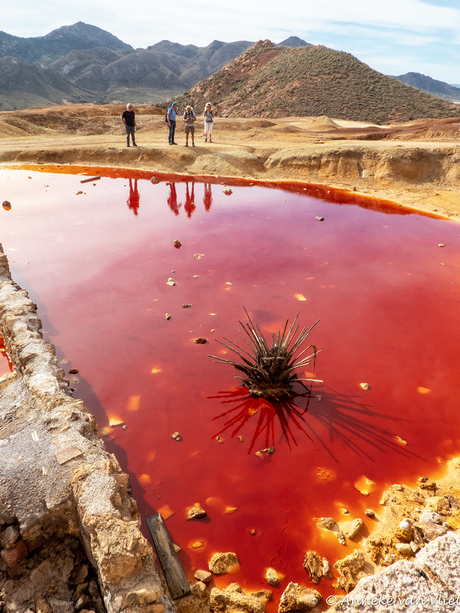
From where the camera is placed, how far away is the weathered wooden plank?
2494 millimetres

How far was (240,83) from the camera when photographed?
48906 millimetres

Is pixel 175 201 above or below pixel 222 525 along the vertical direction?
above

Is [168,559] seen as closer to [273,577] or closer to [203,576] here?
[203,576]

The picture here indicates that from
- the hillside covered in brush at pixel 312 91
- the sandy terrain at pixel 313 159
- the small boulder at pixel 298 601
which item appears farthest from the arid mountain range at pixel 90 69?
the small boulder at pixel 298 601

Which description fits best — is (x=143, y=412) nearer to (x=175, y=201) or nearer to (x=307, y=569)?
(x=307, y=569)

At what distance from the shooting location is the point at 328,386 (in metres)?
4.38

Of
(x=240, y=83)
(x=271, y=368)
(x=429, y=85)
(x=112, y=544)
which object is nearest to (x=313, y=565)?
(x=112, y=544)

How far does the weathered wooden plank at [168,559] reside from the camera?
249 centimetres

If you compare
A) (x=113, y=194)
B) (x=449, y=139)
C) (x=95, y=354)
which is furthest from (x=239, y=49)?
(x=95, y=354)

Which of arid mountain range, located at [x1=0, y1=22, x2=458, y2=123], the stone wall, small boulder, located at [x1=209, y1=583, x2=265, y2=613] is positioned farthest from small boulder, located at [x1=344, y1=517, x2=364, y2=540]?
arid mountain range, located at [x1=0, y1=22, x2=458, y2=123]

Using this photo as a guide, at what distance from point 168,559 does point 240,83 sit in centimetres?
5542

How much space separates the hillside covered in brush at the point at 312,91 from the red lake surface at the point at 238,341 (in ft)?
110

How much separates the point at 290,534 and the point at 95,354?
3043mm

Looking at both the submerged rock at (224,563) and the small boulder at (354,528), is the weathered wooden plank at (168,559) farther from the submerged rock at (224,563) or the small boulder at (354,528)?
the small boulder at (354,528)
